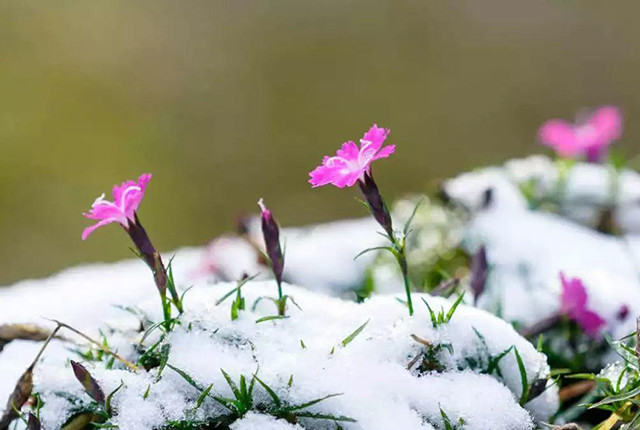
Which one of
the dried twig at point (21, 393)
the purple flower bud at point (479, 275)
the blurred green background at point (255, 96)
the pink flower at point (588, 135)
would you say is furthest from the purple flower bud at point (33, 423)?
the blurred green background at point (255, 96)

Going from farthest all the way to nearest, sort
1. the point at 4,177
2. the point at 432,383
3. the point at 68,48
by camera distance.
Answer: the point at 68,48 < the point at 4,177 < the point at 432,383

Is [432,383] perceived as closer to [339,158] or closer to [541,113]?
[339,158]

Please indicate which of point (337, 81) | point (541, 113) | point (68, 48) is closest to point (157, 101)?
point (68, 48)

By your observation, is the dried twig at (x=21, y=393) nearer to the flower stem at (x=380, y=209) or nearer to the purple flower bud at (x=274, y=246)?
the purple flower bud at (x=274, y=246)

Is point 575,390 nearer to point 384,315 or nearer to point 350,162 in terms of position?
point 384,315

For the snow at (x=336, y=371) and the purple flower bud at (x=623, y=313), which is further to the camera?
the purple flower bud at (x=623, y=313)
